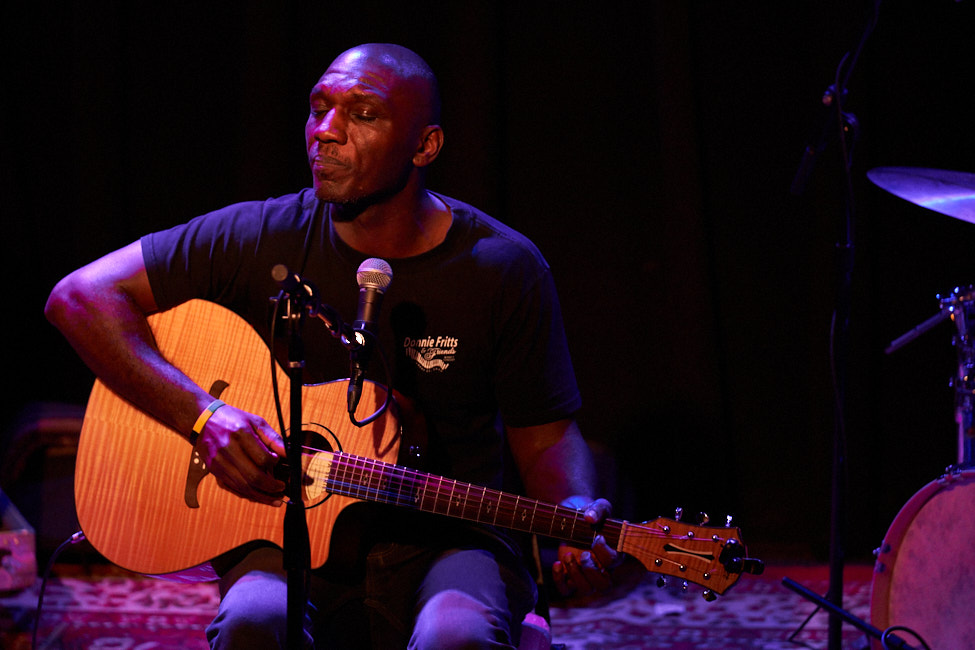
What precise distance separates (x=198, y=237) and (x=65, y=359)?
8.39 ft

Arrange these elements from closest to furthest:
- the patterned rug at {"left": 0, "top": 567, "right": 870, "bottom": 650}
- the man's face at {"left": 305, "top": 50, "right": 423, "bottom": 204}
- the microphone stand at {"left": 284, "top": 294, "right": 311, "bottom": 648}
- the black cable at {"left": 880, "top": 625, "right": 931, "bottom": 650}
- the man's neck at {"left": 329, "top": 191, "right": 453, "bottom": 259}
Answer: the microphone stand at {"left": 284, "top": 294, "right": 311, "bottom": 648} < the man's face at {"left": 305, "top": 50, "right": 423, "bottom": 204} < the man's neck at {"left": 329, "top": 191, "right": 453, "bottom": 259} < the black cable at {"left": 880, "top": 625, "right": 931, "bottom": 650} < the patterned rug at {"left": 0, "top": 567, "right": 870, "bottom": 650}

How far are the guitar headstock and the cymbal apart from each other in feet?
5.11

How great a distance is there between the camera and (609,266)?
471 cm

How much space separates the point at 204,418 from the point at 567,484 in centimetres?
99

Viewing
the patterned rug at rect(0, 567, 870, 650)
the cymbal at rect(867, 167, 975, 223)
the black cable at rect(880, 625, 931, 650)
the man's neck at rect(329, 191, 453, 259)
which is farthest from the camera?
the patterned rug at rect(0, 567, 870, 650)

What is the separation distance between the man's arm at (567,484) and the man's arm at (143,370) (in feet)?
2.36

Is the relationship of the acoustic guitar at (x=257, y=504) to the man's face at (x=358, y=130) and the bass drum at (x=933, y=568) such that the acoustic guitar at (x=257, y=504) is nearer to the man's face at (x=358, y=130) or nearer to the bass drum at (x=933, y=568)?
the man's face at (x=358, y=130)

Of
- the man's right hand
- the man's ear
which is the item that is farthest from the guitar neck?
the man's ear

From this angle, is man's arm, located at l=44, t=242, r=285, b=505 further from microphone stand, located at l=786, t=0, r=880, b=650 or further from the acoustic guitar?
microphone stand, located at l=786, t=0, r=880, b=650

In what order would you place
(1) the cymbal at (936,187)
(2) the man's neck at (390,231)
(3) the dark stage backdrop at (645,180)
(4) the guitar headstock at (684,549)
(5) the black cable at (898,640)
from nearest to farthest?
(4) the guitar headstock at (684,549) → (2) the man's neck at (390,231) → (5) the black cable at (898,640) → (1) the cymbal at (936,187) → (3) the dark stage backdrop at (645,180)

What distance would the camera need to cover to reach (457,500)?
7.27ft

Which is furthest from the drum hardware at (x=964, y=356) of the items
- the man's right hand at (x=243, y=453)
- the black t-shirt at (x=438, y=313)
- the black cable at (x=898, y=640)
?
the man's right hand at (x=243, y=453)

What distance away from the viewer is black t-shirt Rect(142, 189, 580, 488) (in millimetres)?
2516

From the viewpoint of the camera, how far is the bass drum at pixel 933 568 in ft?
9.18
